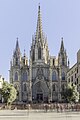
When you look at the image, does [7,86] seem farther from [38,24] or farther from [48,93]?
[38,24]

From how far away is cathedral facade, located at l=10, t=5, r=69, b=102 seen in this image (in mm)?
156375

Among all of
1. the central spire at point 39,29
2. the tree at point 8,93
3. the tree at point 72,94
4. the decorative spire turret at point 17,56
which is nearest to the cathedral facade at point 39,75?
the decorative spire turret at point 17,56

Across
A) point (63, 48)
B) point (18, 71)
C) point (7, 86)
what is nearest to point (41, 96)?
point (18, 71)

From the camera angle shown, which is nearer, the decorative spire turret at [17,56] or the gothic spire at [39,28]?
the decorative spire turret at [17,56]

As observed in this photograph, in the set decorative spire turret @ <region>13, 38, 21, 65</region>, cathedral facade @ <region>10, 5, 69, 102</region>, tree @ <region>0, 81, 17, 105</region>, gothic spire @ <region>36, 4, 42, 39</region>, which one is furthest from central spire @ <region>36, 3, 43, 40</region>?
tree @ <region>0, 81, 17, 105</region>

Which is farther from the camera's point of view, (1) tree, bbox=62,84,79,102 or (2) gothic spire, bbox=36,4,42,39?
(2) gothic spire, bbox=36,4,42,39

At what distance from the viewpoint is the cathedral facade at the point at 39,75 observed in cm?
15638

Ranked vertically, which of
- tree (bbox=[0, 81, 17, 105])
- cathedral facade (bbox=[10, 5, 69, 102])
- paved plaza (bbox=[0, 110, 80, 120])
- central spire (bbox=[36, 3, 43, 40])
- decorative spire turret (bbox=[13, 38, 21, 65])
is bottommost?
paved plaza (bbox=[0, 110, 80, 120])

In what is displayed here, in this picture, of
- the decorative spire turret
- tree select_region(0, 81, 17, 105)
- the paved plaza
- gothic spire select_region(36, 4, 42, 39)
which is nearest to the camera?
the paved plaza

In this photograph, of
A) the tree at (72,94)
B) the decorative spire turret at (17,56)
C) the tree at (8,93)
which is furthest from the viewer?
the decorative spire turret at (17,56)

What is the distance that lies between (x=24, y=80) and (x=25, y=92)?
5.28 metres

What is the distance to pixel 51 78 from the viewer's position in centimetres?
15888

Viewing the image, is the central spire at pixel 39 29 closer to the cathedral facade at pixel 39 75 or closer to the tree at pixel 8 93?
the cathedral facade at pixel 39 75

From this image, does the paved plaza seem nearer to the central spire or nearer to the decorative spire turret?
the decorative spire turret
